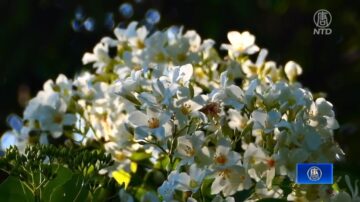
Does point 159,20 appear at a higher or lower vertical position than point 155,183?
higher

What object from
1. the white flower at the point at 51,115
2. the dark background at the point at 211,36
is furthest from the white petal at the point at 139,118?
the dark background at the point at 211,36

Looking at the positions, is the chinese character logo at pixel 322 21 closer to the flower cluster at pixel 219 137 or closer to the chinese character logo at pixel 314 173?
the flower cluster at pixel 219 137

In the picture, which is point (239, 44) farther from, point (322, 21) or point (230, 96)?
point (230, 96)

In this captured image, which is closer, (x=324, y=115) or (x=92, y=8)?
(x=324, y=115)

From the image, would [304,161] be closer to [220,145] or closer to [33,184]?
[220,145]

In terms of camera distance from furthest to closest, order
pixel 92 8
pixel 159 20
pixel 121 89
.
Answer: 1. pixel 159 20
2. pixel 92 8
3. pixel 121 89

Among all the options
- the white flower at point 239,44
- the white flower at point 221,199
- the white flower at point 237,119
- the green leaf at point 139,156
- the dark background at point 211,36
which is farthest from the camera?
the dark background at point 211,36

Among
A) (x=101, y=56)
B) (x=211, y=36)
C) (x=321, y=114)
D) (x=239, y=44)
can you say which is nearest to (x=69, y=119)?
(x=101, y=56)

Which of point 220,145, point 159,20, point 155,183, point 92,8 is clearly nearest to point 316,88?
point 159,20
